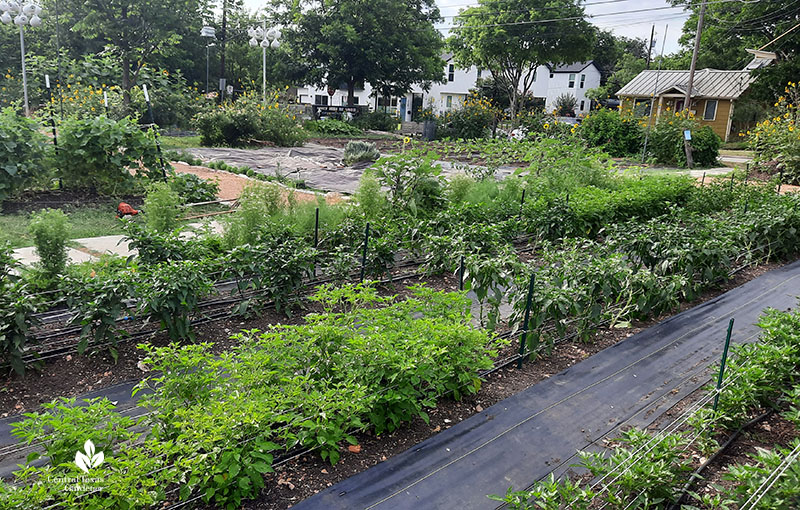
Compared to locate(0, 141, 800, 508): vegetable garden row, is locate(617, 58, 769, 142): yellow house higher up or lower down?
higher up

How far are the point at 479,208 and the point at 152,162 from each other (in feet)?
18.5

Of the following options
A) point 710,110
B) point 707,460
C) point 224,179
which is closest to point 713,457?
point 707,460

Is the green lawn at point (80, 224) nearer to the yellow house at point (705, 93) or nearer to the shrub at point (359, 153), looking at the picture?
the shrub at point (359, 153)

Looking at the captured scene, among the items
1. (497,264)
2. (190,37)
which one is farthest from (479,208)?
(190,37)

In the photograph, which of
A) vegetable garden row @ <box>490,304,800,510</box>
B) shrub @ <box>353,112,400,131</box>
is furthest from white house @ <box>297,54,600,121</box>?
vegetable garden row @ <box>490,304,800,510</box>

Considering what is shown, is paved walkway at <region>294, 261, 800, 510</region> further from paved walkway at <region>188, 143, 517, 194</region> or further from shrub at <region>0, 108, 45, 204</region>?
paved walkway at <region>188, 143, 517, 194</region>

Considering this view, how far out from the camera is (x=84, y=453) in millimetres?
2809

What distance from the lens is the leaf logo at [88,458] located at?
2582 mm

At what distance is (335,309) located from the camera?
602 cm

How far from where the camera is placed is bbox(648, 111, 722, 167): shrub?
66.1 ft

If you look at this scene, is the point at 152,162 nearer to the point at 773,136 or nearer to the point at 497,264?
Answer: the point at 497,264

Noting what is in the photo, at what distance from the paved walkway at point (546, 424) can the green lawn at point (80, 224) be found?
5840 mm

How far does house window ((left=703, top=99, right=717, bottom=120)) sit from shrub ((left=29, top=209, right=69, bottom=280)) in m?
31.5

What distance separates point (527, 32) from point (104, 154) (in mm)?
22497
